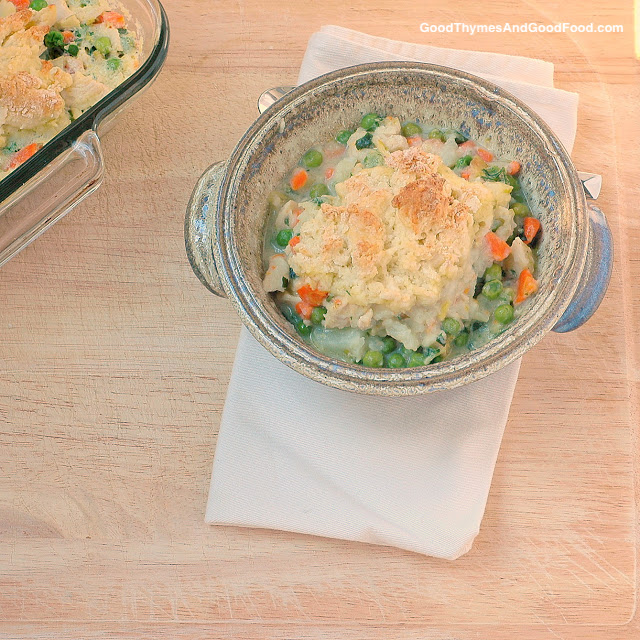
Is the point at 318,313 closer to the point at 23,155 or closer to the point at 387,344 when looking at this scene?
the point at 387,344

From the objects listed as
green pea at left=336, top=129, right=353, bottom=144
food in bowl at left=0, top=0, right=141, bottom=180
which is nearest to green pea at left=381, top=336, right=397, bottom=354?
green pea at left=336, top=129, right=353, bottom=144

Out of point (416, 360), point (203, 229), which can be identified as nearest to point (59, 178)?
point (203, 229)

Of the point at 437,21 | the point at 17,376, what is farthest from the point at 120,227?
the point at 437,21

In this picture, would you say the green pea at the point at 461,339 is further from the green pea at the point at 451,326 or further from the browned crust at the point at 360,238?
the browned crust at the point at 360,238

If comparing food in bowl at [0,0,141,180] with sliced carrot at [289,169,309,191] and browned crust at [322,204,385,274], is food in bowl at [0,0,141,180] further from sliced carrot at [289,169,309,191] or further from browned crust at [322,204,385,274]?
browned crust at [322,204,385,274]

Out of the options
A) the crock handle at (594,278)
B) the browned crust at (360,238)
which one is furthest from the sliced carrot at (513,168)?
the browned crust at (360,238)
